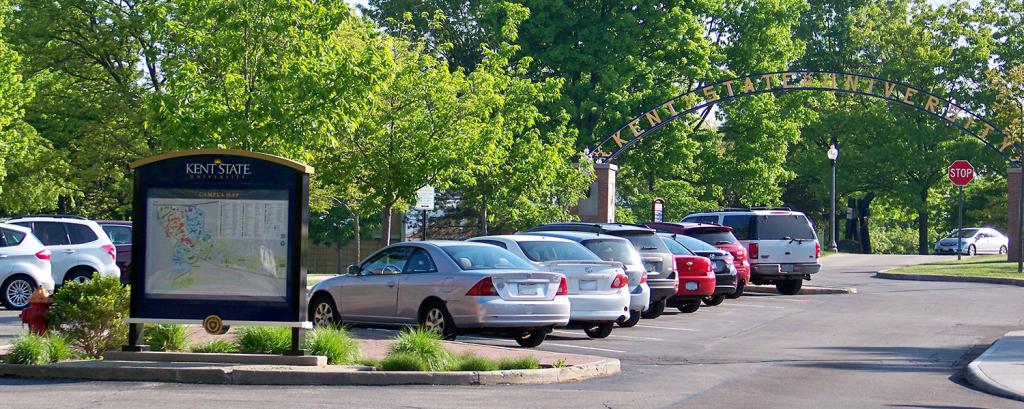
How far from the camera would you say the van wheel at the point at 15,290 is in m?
22.6

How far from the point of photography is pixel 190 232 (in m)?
14.2

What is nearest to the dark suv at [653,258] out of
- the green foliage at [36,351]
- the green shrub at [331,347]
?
the green shrub at [331,347]

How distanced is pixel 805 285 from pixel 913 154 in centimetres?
3292

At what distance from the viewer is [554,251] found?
19.8m

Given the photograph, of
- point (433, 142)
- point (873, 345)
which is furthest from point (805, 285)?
point (873, 345)

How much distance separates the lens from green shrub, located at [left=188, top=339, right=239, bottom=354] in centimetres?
1454

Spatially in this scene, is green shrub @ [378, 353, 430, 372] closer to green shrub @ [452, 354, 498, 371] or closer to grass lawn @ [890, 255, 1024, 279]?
green shrub @ [452, 354, 498, 371]

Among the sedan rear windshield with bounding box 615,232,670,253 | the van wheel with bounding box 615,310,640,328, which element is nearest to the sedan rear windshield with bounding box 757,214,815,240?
the sedan rear windshield with bounding box 615,232,670,253

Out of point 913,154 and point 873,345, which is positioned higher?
point 913,154

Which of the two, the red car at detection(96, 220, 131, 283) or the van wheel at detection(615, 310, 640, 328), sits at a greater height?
the red car at detection(96, 220, 131, 283)

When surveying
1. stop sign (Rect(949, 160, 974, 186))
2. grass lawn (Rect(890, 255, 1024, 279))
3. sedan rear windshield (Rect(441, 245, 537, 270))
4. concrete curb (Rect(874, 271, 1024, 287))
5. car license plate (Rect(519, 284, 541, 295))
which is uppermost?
stop sign (Rect(949, 160, 974, 186))

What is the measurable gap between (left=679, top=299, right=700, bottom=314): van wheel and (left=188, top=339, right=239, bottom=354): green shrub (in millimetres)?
12181

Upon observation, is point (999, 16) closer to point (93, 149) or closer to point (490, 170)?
point (490, 170)

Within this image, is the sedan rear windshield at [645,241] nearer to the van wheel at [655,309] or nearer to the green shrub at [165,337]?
the van wheel at [655,309]
